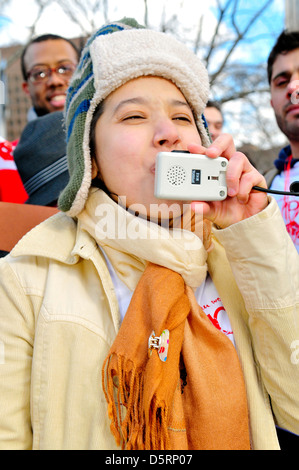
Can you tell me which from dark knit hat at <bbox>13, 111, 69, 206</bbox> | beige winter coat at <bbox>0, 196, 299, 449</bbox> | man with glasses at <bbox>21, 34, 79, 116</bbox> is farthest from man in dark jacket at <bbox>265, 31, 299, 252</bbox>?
man with glasses at <bbox>21, 34, 79, 116</bbox>

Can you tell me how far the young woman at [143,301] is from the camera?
1225 mm

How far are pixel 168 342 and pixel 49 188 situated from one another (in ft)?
4.35

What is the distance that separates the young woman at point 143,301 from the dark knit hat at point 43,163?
2.43 ft

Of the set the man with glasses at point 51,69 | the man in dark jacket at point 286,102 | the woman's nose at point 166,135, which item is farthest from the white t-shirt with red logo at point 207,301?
the man with glasses at point 51,69

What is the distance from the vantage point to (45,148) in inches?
93.7

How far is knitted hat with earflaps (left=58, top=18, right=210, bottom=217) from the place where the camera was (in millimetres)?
1489

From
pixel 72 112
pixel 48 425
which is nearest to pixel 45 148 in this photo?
pixel 72 112

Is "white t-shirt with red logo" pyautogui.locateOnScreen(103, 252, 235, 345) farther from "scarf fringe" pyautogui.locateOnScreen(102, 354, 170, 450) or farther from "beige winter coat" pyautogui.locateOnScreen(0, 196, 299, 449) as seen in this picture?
"scarf fringe" pyautogui.locateOnScreen(102, 354, 170, 450)

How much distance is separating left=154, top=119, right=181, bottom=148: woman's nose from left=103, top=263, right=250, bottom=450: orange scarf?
43 cm

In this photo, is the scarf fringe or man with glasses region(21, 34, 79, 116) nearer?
the scarf fringe

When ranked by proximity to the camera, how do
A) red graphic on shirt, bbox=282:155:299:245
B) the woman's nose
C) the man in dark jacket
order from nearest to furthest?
1. the woman's nose
2. red graphic on shirt, bbox=282:155:299:245
3. the man in dark jacket

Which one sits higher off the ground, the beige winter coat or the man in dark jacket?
the man in dark jacket

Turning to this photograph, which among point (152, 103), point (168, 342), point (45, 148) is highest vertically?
point (45, 148)
